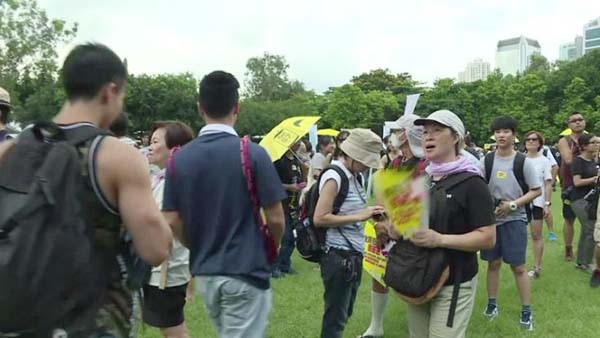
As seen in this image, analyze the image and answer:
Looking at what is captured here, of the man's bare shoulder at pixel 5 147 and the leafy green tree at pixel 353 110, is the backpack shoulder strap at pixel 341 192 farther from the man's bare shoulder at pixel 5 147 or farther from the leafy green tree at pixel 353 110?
the leafy green tree at pixel 353 110

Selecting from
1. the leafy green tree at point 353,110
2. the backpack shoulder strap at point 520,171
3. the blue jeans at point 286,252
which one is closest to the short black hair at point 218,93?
the backpack shoulder strap at point 520,171

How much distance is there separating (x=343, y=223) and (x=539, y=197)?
167 inches

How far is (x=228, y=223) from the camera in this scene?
278 centimetres

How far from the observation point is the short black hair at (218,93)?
2902mm

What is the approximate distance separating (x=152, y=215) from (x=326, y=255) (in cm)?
219

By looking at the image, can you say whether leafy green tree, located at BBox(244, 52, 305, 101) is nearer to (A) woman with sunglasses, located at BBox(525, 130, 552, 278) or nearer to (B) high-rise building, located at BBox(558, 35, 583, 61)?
(A) woman with sunglasses, located at BBox(525, 130, 552, 278)

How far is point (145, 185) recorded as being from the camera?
1.89 m

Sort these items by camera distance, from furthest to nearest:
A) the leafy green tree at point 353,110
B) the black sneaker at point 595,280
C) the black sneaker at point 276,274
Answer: the leafy green tree at point 353,110 < the black sneaker at point 276,274 < the black sneaker at point 595,280

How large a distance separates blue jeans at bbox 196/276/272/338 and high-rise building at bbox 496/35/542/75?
17867 cm

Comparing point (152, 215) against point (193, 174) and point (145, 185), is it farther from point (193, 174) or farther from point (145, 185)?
point (193, 174)

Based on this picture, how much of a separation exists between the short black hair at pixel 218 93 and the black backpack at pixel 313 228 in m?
1.18

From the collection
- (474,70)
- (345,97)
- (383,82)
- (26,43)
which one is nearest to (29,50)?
(26,43)

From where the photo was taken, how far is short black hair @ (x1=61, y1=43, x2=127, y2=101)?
1.96 meters

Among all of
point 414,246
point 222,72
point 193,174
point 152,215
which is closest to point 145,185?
point 152,215
